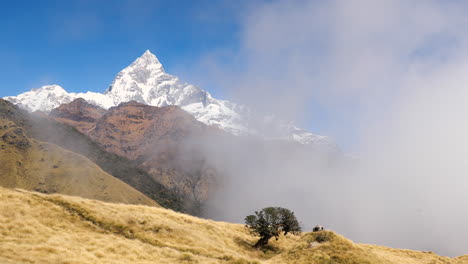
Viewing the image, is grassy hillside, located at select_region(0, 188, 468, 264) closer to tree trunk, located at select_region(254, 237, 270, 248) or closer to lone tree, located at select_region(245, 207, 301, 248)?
tree trunk, located at select_region(254, 237, 270, 248)

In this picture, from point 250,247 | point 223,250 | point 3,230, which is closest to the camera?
point 3,230

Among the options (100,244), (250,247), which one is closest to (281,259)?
(250,247)

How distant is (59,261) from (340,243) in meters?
34.6

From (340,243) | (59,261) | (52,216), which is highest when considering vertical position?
(340,243)

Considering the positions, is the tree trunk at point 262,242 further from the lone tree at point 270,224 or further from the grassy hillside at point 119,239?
the grassy hillside at point 119,239

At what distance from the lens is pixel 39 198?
→ 42688 mm

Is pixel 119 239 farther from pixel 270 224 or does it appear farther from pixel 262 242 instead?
pixel 270 224

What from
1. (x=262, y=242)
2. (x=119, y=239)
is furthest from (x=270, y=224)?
(x=119, y=239)

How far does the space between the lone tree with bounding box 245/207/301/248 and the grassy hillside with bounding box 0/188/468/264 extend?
197cm

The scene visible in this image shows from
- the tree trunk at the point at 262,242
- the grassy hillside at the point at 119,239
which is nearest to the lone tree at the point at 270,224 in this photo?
the tree trunk at the point at 262,242

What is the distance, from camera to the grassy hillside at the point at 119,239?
28.5 metres

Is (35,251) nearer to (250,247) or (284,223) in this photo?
(250,247)

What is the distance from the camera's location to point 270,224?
176 ft

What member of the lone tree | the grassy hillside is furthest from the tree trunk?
the grassy hillside
